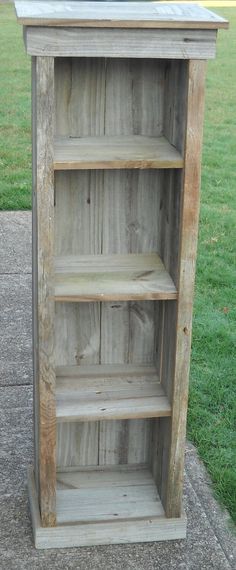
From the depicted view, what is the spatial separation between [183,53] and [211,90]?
31.4 ft

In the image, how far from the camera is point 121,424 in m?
3.59

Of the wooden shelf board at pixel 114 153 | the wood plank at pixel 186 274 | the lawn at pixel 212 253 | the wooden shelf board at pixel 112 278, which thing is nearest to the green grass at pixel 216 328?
the lawn at pixel 212 253

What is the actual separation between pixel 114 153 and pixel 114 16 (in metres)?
0.43

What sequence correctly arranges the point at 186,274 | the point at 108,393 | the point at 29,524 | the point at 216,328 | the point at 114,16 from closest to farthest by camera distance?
the point at 114,16
the point at 186,274
the point at 108,393
the point at 29,524
the point at 216,328

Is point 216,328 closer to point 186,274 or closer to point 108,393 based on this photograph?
point 108,393

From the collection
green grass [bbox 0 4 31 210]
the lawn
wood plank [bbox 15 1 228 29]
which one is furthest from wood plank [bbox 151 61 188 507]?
green grass [bbox 0 4 31 210]

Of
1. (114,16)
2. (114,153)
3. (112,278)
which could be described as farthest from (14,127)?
(114,16)

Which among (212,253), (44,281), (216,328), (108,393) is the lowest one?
(212,253)

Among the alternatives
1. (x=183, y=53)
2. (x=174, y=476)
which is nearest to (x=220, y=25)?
(x=183, y=53)

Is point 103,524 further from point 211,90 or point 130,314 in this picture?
point 211,90

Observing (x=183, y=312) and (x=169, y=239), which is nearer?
(x=183, y=312)

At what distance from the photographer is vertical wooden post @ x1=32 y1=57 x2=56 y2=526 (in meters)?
2.76

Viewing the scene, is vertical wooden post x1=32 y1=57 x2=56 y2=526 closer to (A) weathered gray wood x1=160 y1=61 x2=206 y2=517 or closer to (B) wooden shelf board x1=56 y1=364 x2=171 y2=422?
(B) wooden shelf board x1=56 y1=364 x2=171 y2=422

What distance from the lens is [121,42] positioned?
270 cm
